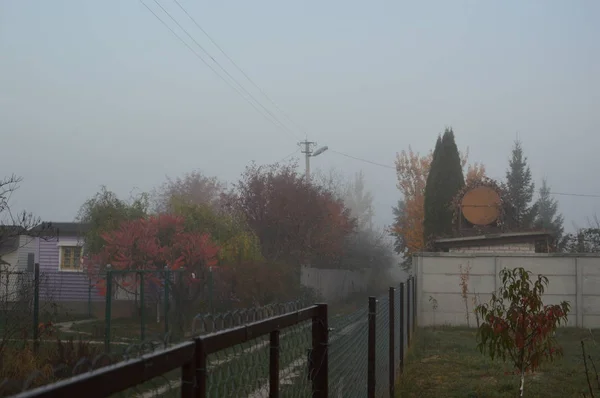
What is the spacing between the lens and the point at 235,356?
2.84m

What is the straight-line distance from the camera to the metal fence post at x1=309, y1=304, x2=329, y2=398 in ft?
13.8

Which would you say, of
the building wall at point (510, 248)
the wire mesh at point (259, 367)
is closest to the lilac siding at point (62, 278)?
the building wall at point (510, 248)

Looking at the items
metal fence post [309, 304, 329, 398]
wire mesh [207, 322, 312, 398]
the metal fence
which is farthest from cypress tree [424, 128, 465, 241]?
wire mesh [207, 322, 312, 398]

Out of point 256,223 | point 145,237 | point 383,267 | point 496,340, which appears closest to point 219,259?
point 145,237

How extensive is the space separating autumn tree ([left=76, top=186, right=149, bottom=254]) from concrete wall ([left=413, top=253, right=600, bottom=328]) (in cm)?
1129

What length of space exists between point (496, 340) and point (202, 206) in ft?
69.6

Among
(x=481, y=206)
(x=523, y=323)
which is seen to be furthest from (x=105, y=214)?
(x=523, y=323)

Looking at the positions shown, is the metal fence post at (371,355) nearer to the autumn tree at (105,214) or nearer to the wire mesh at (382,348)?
the wire mesh at (382,348)

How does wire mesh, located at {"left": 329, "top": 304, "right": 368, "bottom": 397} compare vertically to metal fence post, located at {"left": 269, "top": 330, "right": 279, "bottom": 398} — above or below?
below

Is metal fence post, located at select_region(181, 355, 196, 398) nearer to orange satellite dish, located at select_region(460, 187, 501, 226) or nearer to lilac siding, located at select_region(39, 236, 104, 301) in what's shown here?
lilac siding, located at select_region(39, 236, 104, 301)

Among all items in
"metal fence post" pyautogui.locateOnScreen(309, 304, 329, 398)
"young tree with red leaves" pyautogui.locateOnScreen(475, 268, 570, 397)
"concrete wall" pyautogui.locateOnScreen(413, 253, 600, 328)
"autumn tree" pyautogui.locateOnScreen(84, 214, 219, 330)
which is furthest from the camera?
"autumn tree" pyautogui.locateOnScreen(84, 214, 219, 330)

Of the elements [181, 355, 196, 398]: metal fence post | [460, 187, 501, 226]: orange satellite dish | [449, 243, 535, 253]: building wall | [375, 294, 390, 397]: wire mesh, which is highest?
[460, 187, 501, 226]: orange satellite dish

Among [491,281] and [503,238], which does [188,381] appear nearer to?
[491,281]

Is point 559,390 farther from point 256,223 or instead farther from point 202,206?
point 256,223
